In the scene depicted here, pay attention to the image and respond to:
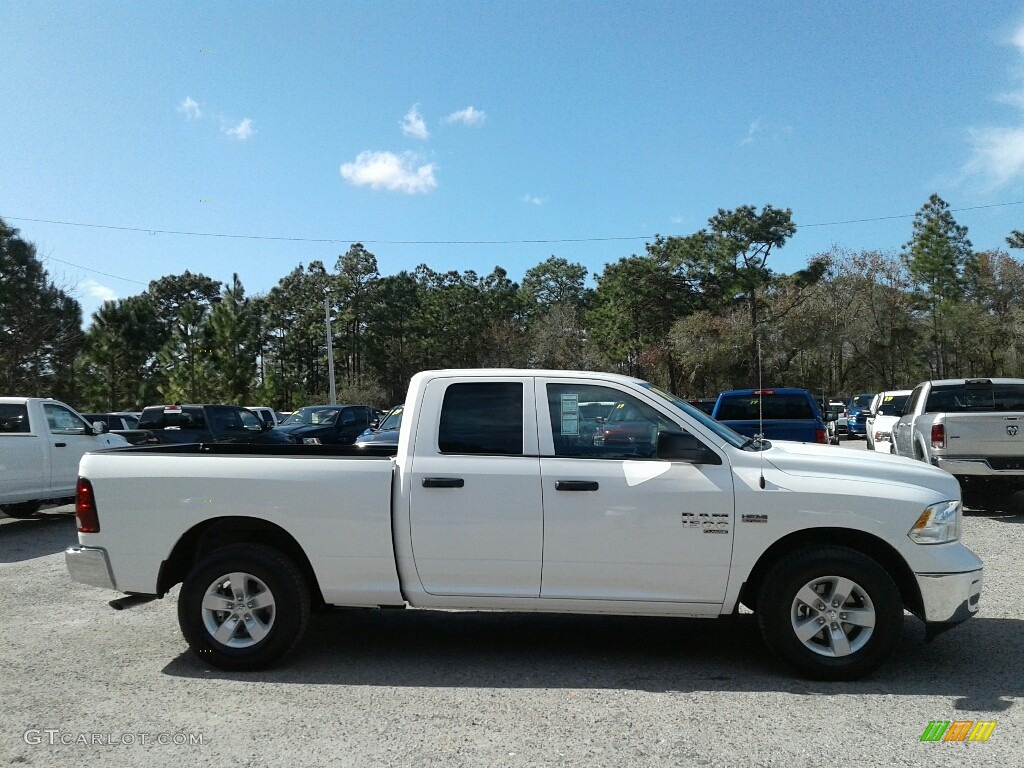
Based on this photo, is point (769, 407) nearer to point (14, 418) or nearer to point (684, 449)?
point (684, 449)

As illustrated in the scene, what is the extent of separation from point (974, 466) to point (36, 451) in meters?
13.4

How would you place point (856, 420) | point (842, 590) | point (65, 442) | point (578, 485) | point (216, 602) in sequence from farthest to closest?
point (856, 420) < point (65, 442) < point (216, 602) < point (578, 485) < point (842, 590)

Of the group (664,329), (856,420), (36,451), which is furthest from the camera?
(664,329)

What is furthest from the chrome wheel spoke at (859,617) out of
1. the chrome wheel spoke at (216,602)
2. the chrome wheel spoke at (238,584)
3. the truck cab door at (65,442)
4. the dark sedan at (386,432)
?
the truck cab door at (65,442)

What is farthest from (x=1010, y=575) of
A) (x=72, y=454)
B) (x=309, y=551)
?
(x=72, y=454)

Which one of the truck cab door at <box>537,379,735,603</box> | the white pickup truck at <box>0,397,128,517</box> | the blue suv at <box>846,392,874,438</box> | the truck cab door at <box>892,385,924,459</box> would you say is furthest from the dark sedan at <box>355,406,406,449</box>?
the blue suv at <box>846,392,874,438</box>

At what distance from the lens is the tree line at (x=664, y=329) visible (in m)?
45.6

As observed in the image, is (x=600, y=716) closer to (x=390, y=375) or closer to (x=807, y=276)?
(x=807, y=276)

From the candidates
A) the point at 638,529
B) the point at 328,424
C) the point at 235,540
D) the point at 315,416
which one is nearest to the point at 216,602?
the point at 235,540

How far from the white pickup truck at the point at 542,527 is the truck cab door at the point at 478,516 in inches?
0.5

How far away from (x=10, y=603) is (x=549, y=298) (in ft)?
262

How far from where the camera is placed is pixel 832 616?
491 centimetres

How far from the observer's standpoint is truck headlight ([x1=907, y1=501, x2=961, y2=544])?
4.88 metres

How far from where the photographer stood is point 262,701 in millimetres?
4766
